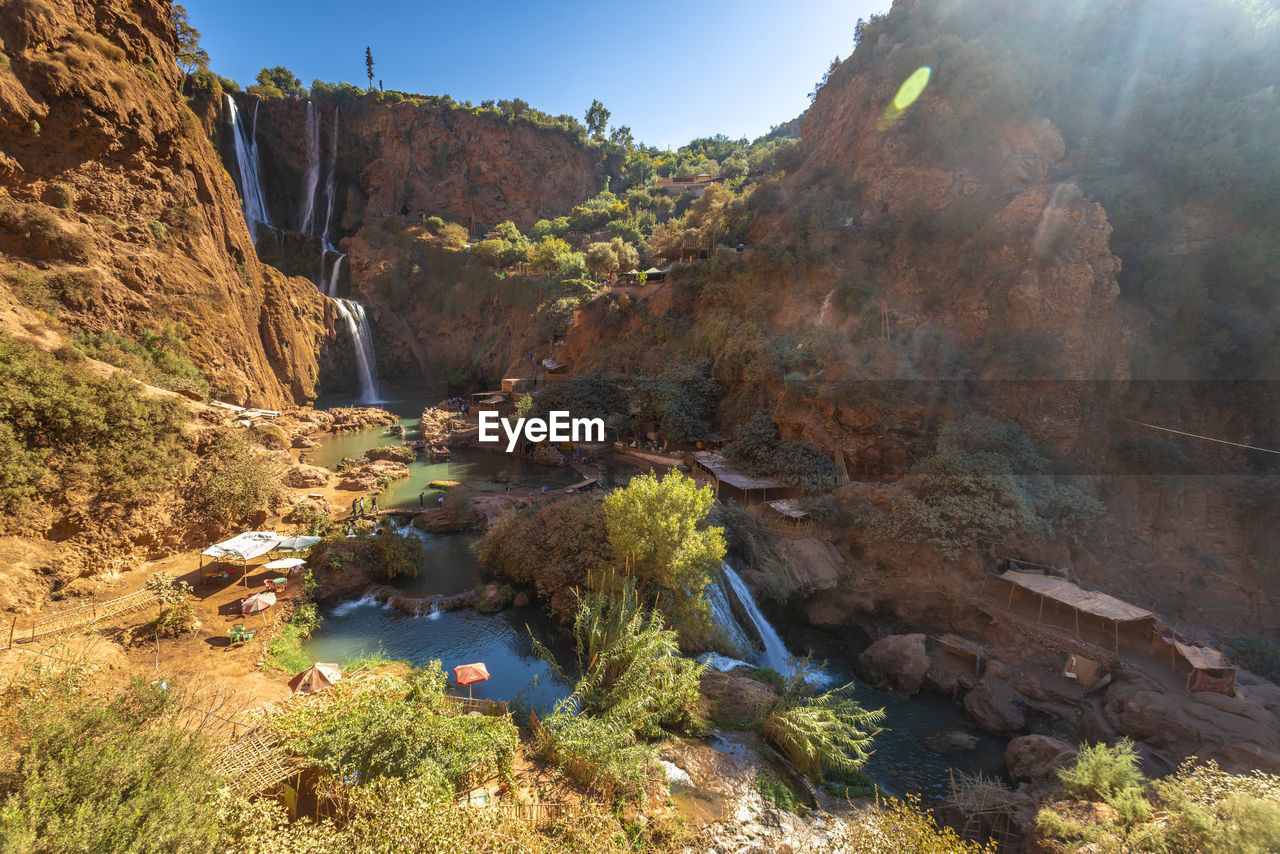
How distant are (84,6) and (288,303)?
19.3m

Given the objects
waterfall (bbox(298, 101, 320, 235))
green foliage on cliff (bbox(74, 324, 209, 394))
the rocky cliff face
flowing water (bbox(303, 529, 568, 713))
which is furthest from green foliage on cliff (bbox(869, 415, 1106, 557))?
waterfall (bbox(298, 101, 320, 235))

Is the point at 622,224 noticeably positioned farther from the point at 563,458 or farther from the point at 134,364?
the point at 134,364

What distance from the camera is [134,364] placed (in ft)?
66.8

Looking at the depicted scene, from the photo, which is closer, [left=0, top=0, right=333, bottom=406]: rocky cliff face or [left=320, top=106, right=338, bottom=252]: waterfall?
[left=0, top=0, right=333, bottom=406]: rocky cliff face

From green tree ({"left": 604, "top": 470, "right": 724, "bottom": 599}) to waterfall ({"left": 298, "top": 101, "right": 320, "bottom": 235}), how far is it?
68.6m

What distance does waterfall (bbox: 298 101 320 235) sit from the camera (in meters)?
63.2

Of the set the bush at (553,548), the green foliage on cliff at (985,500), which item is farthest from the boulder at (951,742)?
the bush at (553,548)

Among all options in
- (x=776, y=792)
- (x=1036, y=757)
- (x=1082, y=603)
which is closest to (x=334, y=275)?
(x=776, y=792)

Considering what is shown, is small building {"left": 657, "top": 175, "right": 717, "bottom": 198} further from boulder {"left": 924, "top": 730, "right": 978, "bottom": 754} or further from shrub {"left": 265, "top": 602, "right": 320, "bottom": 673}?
boulder {"left": 924, "top": 730, "right": 978, "bottom": 754}

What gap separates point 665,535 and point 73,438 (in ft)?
57.7

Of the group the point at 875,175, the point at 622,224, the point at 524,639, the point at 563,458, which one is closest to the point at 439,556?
the point at 524,639

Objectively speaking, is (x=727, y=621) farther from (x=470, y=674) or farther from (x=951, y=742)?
(x=470, y=674)

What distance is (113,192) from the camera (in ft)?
76.5

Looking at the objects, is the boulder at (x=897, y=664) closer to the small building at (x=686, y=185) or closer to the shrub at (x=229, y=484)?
the shrub at (x=229, y=484)
